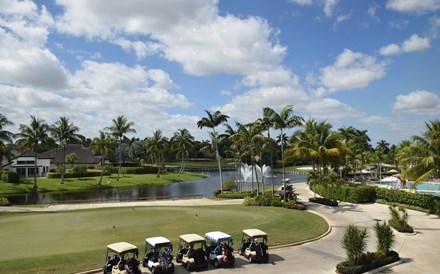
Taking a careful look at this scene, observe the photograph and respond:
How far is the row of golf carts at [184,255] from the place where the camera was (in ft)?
60.5

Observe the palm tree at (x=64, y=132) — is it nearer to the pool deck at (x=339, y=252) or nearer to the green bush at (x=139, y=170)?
the green bush at (x=139, y=170)

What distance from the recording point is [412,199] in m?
41.1

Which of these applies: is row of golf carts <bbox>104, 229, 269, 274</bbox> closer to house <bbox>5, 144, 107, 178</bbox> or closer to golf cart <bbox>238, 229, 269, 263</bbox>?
golf cart <bbox>238, 229, 269, 263</bbox>

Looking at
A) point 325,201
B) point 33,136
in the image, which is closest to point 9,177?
point 33,136

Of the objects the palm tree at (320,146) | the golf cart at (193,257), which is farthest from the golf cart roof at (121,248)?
the palm tree at (320,146)

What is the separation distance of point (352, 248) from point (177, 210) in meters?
23.8

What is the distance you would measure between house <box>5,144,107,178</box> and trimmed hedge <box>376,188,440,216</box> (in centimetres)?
7885

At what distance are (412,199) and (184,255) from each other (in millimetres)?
30698

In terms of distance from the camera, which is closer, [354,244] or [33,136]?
[354,244]

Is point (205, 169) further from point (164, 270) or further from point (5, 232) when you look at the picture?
point (164, 270)

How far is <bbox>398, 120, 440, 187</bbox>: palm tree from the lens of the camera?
113 ft

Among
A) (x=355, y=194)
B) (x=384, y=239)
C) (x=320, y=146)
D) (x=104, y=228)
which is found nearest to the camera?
(x=384, y=239)

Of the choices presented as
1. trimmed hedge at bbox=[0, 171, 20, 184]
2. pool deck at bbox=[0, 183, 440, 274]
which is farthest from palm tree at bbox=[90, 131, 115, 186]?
pool deck at bbox=[0, 183, 440, 274]

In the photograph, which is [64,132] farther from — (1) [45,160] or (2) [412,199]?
(2) [412,199]
